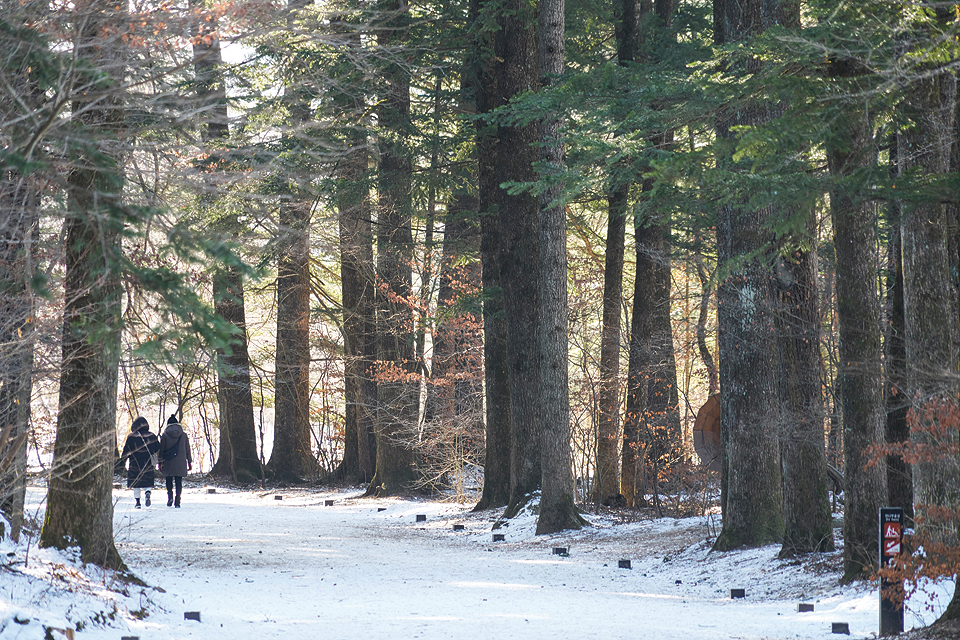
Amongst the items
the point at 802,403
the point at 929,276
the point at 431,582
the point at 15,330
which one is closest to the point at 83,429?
the point at 15,330

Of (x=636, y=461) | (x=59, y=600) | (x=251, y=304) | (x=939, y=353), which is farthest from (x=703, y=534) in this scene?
(x=251, y=304)

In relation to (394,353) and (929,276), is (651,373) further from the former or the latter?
(929,276)

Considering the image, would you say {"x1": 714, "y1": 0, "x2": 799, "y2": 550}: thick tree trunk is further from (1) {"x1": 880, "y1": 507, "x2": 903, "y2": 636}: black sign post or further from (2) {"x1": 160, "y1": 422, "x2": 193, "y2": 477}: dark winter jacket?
(2) {"x1": 160, "y1": 422, "x2": 193, "y2": 477}: dark winter jacket

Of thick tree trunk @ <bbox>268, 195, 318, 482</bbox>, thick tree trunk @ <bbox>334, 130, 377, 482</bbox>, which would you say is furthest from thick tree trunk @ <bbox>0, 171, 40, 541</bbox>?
thick tree trunk @ <bbox>268, 195, 318, 482</bbox>

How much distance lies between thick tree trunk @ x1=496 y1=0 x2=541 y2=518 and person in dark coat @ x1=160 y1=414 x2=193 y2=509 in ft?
21.3

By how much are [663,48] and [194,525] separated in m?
11.5

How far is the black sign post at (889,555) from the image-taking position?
6.60 m

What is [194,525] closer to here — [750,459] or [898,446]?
[750,459]

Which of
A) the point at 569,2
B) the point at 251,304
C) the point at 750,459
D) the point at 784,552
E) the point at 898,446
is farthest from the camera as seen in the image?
the point at 251,304

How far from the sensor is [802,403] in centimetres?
1062

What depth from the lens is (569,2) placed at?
60.5ft

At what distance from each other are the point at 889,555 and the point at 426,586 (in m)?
5.08

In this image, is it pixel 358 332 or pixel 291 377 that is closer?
pixel 358 332

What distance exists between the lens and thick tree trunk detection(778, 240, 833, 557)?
1056 cm
